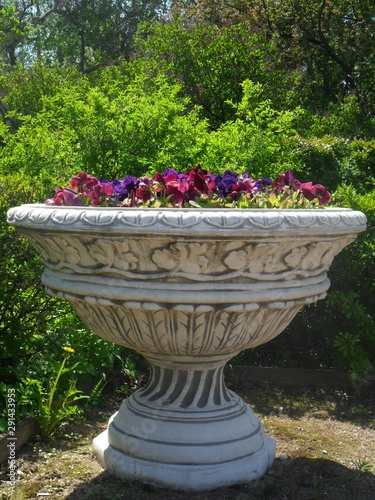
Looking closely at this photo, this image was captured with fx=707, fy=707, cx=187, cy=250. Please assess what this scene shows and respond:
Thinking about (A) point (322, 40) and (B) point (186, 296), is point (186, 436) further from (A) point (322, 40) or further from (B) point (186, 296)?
(A) point (322, 40)

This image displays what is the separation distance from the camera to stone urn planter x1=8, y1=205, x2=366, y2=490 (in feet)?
8.24

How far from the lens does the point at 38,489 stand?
3000 millimetres

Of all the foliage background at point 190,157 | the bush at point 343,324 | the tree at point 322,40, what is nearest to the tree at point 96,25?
the tree at point 322,40

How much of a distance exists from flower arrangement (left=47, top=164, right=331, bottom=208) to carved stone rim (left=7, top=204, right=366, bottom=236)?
285 millimetres

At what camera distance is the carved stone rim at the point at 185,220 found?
95.7 inches

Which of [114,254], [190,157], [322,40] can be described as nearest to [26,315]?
[114,254]

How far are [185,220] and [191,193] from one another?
0.49 meters

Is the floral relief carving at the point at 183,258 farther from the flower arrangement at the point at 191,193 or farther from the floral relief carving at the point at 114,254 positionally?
the flower arrangement at the point at 191,193

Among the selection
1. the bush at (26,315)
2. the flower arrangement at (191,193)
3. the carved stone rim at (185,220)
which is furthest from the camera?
the bush at (26,315)

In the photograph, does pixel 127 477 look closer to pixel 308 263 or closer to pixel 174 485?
pixel 174 485

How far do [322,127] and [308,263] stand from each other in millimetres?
5648

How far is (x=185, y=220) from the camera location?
2.43 metres

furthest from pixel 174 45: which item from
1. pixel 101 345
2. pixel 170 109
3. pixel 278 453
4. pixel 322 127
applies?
pixel 278 453

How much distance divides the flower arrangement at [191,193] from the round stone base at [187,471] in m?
1.08
